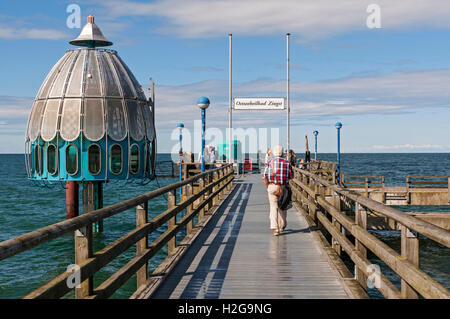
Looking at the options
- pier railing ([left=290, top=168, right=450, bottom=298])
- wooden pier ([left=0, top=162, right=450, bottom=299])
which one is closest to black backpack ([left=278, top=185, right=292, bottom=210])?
wooden pier ([left=0, top=162, right=450, bottom=299])

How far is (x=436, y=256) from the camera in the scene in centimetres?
2014

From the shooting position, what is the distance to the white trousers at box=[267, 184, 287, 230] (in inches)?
418

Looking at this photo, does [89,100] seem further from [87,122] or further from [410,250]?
[410,250]

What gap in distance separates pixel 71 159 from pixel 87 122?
192cm

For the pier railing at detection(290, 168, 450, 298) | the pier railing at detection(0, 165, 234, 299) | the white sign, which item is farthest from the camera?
the white sign

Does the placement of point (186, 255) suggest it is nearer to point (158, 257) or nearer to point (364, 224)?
point (364, 224)

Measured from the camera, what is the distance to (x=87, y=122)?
77.6 feet

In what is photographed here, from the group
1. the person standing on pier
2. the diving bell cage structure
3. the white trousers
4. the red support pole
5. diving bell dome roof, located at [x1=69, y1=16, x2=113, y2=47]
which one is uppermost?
diving bell dome roof, located at [x1=69, y1=16, x2=113, y2=47]

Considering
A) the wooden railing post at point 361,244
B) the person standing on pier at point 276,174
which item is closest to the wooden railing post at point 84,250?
the wooden railing post at point 361,244

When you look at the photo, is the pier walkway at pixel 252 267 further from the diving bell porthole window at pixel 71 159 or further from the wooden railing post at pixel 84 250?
the diving bell porthole window at pixel 71 159

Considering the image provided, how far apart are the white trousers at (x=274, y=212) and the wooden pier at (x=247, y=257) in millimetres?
288

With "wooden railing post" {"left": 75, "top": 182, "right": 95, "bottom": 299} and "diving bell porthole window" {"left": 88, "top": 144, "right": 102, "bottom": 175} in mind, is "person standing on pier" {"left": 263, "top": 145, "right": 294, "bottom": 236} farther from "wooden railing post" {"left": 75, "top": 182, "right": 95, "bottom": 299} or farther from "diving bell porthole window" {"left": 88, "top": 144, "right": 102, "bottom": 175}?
"diving bell porthole window" {"left": 88, "top": 144, "right": 102, "bottom": 175}

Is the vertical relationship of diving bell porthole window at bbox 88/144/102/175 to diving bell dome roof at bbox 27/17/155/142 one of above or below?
below
